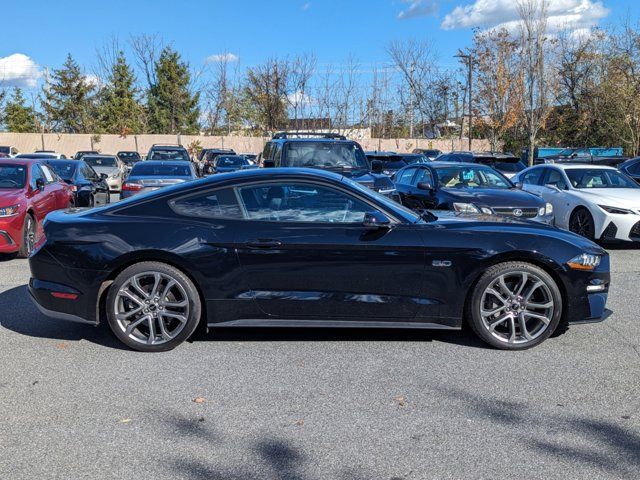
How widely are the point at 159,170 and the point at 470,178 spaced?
8.22m

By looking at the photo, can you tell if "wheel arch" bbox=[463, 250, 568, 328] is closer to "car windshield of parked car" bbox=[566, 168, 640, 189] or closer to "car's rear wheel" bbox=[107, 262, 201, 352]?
"car's rear wheel" bbox=[107, 262, 201, 352]

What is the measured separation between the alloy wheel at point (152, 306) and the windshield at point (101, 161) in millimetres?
21300

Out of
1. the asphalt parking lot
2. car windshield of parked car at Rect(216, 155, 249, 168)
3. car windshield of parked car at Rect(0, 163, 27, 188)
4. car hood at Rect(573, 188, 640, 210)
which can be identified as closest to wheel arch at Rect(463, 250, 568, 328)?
the asphalt parking lot

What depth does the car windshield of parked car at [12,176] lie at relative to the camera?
32.2 ft

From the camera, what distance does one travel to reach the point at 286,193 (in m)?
5.35

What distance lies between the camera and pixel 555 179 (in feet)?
40.1

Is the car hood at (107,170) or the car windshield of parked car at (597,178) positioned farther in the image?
the car hood at (107,170)

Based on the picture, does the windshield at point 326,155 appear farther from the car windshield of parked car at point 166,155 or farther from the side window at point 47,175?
the car windshield of parked car at point 166,155

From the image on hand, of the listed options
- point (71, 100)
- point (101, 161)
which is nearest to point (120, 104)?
point (71, 100)

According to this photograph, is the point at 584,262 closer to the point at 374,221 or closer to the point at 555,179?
the point at 374,221

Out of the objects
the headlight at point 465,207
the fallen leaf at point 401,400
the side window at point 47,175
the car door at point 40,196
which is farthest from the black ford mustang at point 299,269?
the side window at point 47,175

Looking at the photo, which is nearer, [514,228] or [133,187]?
[514,228]

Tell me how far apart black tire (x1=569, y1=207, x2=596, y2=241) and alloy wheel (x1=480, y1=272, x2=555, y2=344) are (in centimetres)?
581

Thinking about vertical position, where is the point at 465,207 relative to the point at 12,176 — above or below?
below
